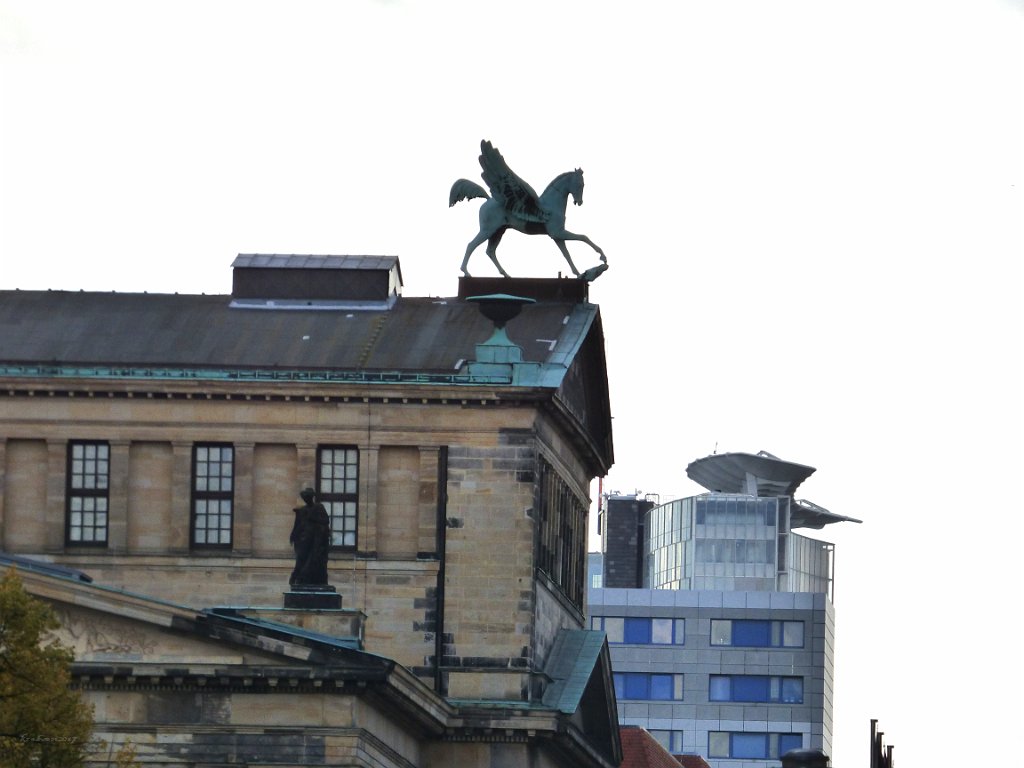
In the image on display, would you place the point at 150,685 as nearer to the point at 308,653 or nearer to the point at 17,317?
the point at 308,653

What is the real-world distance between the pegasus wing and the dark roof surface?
256cm

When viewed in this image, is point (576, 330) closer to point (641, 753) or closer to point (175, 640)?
point (175, 640)

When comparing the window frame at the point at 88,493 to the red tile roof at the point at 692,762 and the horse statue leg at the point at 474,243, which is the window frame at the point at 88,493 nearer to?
the horse statue leg at the point at 474,243

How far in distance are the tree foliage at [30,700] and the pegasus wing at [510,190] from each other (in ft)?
106

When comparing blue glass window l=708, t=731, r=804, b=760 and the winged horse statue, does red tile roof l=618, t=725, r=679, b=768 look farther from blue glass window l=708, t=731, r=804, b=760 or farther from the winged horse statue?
blue glass window l=708, t=731, r=804, b=760

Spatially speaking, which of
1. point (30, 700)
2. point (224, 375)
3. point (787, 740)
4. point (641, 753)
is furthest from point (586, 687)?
point (787, 740)

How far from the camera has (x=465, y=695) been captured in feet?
272

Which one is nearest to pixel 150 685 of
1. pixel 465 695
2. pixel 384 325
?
pixel 465 695

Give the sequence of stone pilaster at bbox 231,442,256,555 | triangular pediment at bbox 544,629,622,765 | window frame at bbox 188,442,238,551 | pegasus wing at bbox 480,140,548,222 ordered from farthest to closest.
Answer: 1. pegasus wing at bbox 480,140,548,222
2. triangular pediment at bbox 544,629,622,765
3. window frame at bbox 188,442,238,551
4. stone pilaster at bbox 231,442,256,555

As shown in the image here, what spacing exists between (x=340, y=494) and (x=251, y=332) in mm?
6166

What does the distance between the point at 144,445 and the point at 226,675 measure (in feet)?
50.9

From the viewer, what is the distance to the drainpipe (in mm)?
83250

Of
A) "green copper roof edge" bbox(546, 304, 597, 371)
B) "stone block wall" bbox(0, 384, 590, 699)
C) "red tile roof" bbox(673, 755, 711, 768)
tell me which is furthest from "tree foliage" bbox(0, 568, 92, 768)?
"red tile roof" bbox(673, 755, 711, 768)

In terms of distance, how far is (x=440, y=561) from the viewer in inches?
3302
